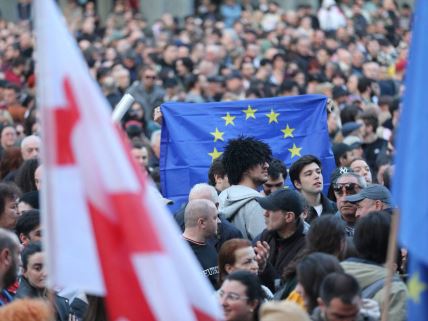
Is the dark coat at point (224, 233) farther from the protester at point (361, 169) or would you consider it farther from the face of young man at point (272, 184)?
the protester at point (361, 169)

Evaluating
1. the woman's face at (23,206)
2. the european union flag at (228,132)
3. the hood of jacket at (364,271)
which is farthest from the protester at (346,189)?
the hood of jacket at (364,271)

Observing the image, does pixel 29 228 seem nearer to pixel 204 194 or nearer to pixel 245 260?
pixel 204 194

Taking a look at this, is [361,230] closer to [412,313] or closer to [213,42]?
[412,313]

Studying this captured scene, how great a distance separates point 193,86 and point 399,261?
36.6 ft

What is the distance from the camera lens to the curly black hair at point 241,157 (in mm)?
10250

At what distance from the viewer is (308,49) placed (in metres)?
25.2

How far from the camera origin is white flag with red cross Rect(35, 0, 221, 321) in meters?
5.53

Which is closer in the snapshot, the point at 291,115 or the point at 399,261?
the point at 399,261

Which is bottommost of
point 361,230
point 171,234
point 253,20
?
point 253,20

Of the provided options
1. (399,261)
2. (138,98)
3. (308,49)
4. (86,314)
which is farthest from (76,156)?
(308,49)

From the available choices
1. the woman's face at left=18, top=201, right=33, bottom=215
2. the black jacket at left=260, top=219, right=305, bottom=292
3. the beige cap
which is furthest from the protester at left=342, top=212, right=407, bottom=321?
the woman's face at left=18, top=201, right=33, bottom=215

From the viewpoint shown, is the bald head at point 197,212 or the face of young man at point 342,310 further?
the bald head at point 197,212

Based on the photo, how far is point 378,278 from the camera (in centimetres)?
725

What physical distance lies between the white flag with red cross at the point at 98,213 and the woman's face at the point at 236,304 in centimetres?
125
